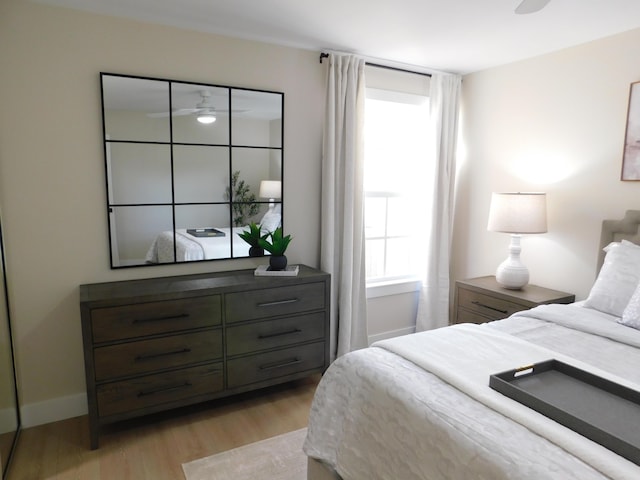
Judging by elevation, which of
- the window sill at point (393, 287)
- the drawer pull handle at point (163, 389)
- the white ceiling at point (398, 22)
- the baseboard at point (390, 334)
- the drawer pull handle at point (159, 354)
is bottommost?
the baseboard at point (390, 334)

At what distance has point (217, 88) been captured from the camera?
9.04 ft

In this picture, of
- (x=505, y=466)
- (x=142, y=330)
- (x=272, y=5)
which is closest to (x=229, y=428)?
(x=142, y=330)

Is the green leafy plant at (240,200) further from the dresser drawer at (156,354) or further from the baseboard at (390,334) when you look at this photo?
the baseboard at (390,334)

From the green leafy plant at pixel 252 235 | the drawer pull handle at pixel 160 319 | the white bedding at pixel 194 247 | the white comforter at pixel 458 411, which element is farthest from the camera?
the green leafy plant at pixel 252 235

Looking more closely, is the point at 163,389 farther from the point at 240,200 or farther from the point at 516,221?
the point at 516,221

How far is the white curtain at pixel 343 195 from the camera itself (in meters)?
3.11

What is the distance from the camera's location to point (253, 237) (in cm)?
293

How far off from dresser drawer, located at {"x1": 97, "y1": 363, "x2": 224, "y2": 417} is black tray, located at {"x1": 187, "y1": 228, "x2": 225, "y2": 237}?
0.85 m

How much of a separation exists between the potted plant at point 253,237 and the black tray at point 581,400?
1.85 meters

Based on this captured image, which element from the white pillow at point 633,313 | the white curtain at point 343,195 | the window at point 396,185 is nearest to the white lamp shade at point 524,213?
the window at point 396,185

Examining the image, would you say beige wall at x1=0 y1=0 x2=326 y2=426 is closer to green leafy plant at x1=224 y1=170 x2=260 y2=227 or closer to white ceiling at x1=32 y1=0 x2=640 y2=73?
white ceiling at x1=32 y1=0 x2=640 y2=73

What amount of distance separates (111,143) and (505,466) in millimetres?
2497

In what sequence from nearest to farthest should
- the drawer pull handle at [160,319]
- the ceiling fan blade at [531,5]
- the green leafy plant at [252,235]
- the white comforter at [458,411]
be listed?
the white comforter at [458,411] → the ceiling fan blade at [531,5] → the drawer pull handle at [160,319] → the green leafy plant at [252,235]

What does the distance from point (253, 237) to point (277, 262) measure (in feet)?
0.86
